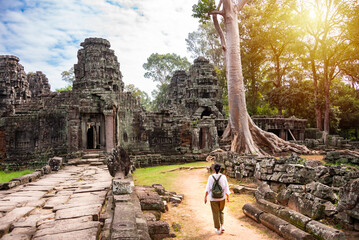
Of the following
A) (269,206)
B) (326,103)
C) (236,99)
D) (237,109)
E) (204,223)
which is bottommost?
(204,223)

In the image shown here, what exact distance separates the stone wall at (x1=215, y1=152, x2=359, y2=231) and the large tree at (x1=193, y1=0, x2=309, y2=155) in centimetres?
427

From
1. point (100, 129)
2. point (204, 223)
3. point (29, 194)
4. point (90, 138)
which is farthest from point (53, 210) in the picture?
point (90, 138)

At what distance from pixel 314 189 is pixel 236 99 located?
27.4 ft

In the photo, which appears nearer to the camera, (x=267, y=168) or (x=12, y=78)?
(x=267, y=168)

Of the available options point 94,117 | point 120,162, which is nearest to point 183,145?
point 94,117

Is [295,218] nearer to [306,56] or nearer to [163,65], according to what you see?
[306,56]

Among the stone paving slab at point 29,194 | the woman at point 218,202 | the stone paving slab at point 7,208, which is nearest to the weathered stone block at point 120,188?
the woman at point 218,202

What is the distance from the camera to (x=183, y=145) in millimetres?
17281

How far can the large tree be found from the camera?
1270cm

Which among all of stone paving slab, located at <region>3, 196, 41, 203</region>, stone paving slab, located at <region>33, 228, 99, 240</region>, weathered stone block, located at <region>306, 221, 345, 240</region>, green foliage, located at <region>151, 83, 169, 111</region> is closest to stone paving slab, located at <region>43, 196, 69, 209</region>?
stone paving slab, located at <region>3, 196, 41, 203</region>

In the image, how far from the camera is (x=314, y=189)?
16.6ft

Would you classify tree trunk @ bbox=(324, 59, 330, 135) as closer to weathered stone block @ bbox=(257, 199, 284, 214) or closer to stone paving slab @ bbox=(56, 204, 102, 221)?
weathered stone block @ bbox=(257, 199, 284, 214)

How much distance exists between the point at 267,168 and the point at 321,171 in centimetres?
184

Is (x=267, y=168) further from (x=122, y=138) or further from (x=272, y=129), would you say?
(x=272, y=129)
